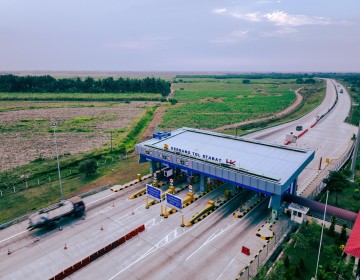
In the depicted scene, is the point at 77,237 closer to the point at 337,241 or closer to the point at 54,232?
the point at 54,232

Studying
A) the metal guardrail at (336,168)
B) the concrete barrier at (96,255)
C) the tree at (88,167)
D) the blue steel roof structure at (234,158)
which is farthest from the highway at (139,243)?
the metal guardrail at (336,168)

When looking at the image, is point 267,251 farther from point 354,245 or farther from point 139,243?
point 139,243

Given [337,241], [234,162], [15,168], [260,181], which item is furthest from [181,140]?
[15,168]

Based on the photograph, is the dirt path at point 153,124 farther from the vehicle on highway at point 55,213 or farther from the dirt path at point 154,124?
the vehicle on highway at point 55,213

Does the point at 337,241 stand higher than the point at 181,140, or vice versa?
the point at 181,140

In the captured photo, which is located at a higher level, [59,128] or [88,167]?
[88,167]

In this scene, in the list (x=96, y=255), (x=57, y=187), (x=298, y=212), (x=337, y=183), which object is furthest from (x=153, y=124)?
(x=96, y=255)

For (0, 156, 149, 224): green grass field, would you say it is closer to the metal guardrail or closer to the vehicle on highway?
the vehicle on highway
